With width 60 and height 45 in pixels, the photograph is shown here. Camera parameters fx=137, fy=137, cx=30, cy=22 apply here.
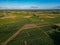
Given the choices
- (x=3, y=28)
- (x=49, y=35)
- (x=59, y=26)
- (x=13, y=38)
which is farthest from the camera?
(x=59, y=26)

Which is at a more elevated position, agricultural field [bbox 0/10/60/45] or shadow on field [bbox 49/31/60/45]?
agricultural field [bbox 0/10/60/45]

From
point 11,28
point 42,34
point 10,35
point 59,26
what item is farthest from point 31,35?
point 59,26

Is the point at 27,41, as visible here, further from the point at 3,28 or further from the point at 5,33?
the point at 3,28

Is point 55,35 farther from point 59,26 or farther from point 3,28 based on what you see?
point 3,28

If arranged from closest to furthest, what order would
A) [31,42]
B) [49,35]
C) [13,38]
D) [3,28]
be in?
1. [31,42]
2. [13,38]
3. [49,35]
4. [3,28]

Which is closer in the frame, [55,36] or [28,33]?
[55,36]

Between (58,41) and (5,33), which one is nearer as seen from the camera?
(58,41)

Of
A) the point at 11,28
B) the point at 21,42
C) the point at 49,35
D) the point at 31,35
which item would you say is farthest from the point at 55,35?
the point at 11,28

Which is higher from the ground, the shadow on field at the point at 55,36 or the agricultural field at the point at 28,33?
the agricultural field at the point at 28,33

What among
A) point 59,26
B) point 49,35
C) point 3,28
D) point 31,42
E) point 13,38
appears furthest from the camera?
point 59,26
